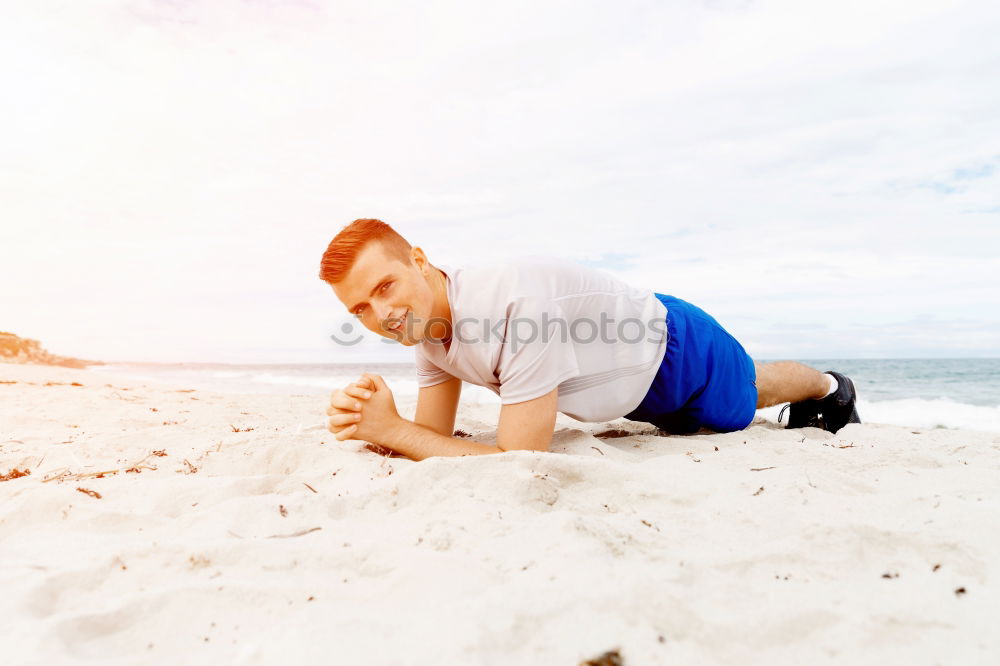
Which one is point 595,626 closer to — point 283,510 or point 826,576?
point 826,576

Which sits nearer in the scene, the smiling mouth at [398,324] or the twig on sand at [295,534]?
the twig on sand at [295,534]

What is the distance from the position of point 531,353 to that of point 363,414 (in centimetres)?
82

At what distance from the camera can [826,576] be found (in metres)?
1.63

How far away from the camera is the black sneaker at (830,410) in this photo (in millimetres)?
4160

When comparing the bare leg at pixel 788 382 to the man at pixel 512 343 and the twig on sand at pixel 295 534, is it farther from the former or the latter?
the twig on sand at pixel 295 534

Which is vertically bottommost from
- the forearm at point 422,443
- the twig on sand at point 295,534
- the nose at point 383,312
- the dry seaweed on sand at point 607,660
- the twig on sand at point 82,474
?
the twig on sand at point 82,474

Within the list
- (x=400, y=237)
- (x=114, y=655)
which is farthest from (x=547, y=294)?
(x=114, y=655)

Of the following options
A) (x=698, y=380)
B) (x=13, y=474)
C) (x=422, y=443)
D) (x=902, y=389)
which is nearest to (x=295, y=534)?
(x=422, y=443)

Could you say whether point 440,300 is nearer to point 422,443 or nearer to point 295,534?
point 422,443

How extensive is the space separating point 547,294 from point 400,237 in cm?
68

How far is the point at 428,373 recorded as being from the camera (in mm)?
3350

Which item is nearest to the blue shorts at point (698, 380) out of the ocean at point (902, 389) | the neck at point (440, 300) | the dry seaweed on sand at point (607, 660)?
the neck at point (440, 300)

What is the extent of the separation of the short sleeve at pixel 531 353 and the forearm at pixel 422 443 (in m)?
0.26

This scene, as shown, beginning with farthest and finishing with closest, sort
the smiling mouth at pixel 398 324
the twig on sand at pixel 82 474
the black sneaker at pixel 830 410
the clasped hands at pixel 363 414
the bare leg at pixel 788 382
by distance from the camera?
the black sneaker at pixel 830 410
the bare leg at pixel 788 382
the clasped hands at pixel 363 414
the smiling mouth at pixel 398 324
the twig on sand at pixel 82 474
